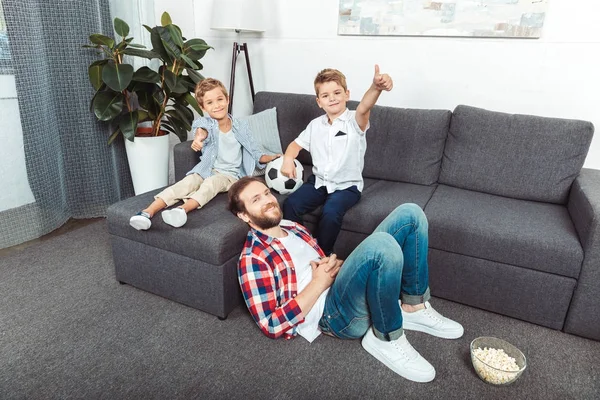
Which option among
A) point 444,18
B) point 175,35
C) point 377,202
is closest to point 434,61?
point 444,18

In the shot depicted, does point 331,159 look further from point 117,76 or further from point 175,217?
point 117,76

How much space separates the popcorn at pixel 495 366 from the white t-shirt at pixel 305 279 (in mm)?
574

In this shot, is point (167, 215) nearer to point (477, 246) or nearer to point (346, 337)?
point (346, 337)

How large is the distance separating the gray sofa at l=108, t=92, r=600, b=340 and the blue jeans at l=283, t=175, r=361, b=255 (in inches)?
2.5

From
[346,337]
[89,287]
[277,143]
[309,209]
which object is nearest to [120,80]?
[277,143]

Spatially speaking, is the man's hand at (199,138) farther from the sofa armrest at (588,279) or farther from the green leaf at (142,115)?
the sofa armrest at (588,279)

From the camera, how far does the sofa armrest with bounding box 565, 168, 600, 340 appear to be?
5.48 feet

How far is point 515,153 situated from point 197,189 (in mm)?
1641

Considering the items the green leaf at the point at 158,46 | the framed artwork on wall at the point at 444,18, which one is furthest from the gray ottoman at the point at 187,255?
the framed artwork on wall at the point at 444,18

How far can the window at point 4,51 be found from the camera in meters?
2.27

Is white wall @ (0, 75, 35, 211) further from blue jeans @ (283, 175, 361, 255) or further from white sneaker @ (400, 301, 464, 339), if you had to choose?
white sneaker @ (400, 301, 464, 339)

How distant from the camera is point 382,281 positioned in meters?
1.40

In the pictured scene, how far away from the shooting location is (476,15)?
2.44 m

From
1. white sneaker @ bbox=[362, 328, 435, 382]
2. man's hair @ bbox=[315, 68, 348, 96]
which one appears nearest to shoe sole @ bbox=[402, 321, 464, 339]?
white sneaker @ bbox=[362, 328, 435, 382]
